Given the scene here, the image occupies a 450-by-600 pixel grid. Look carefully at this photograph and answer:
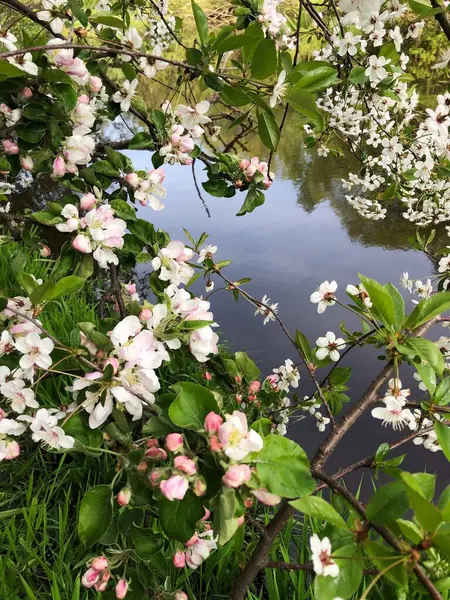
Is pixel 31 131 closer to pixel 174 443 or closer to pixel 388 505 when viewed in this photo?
pixel 174 443

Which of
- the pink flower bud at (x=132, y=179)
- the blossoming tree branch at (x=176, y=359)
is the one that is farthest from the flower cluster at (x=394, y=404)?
the pink flower bud at (x=132, y=179)

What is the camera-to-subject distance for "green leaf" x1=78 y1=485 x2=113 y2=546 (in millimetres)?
591

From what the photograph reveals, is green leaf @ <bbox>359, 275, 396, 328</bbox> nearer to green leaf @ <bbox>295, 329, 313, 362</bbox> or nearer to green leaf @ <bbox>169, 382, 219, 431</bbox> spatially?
green leaf @ <bbox>169, 382, 219, 431</bbox>

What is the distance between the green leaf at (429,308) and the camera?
1.85ft

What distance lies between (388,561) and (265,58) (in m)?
0.63

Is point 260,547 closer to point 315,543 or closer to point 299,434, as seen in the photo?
point 315,543

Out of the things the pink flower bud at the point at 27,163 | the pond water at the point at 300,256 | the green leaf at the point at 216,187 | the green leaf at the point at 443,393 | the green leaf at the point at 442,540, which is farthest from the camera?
the pond water at the point at 300,256

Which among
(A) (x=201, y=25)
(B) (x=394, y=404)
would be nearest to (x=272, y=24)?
(A) (x=201, y=25)

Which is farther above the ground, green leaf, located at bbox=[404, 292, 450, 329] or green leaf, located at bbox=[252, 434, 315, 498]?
green leaf, located at bbox=[404, 292, 450, 329]

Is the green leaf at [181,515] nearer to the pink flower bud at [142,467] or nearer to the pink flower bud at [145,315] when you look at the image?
the pink flower bud at [142,467]

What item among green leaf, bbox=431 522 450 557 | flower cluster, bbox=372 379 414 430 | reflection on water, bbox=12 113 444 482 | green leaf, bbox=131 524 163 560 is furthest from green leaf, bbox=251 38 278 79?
reflection on water, bbox=12 113 444 482

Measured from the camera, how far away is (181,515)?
1.61 ft

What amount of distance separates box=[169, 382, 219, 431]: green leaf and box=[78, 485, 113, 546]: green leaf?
190 mm

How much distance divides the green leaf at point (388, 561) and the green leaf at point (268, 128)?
539 millimetres
